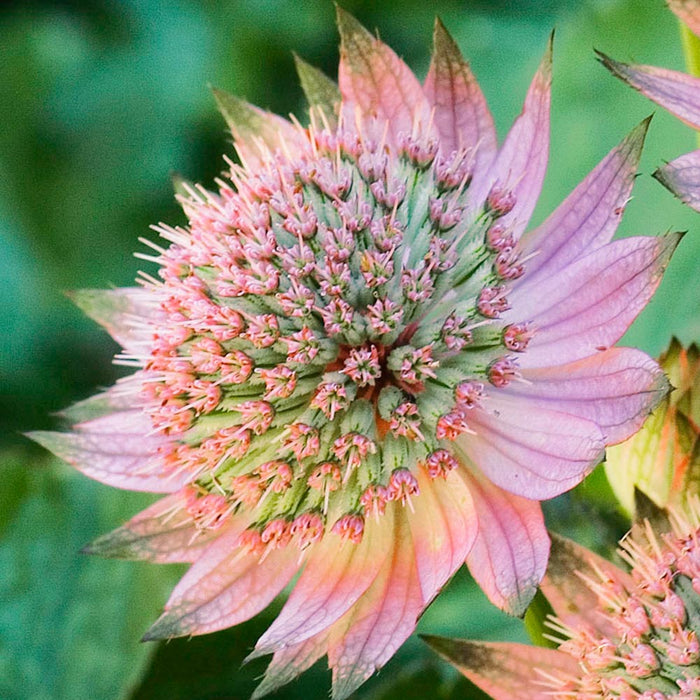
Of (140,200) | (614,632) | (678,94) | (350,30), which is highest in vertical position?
(140,200)

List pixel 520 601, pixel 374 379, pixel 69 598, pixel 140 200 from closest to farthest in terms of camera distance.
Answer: pixel 520 601 < pixel 374 379 < pixel 69 598 < pixel 140 200

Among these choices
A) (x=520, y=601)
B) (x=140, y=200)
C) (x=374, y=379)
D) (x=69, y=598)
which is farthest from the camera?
(x=140, y=200)

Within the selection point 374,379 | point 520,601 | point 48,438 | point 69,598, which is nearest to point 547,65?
point 374,379

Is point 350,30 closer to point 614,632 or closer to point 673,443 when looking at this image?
point 673,443

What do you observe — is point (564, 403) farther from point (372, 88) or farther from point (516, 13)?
point (516, 13)

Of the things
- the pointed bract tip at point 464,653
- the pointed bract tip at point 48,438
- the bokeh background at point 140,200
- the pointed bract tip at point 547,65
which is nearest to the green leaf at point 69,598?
the bokeh background at point 140,200

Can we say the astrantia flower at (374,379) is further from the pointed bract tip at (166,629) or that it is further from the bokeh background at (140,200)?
the bokeh background at (140,200)

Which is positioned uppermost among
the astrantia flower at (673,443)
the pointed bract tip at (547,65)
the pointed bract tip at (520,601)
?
the pointed bract tip at (547,65)
